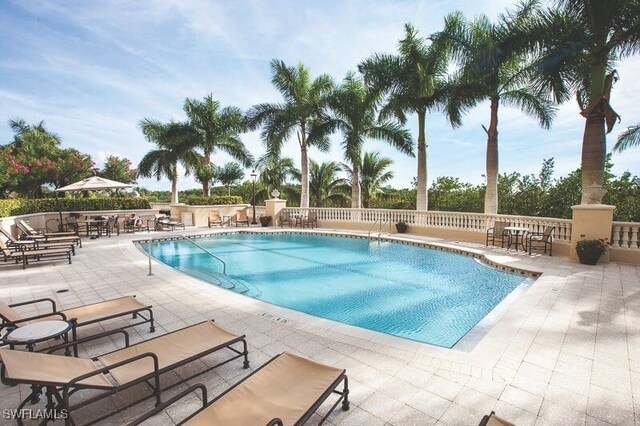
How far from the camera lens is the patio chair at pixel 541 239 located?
1009 cm

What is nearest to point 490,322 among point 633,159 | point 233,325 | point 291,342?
point 291,342

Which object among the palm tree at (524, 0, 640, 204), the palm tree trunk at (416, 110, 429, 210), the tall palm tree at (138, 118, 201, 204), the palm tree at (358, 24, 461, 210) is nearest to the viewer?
the palm tree at (524, 0, 640, 204)

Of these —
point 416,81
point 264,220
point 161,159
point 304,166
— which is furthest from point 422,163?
point 161,159

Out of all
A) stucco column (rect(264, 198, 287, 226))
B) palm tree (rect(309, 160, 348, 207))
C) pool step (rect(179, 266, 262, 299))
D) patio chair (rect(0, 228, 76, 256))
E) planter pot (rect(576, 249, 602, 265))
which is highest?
palm tree (rect(309, 160, 348, 207))

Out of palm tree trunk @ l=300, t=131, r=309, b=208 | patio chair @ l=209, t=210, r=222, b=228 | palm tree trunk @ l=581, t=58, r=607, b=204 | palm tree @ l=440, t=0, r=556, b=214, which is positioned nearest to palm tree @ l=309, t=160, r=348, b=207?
palm tree trunk @ l=300, t=131, r=309, b=208

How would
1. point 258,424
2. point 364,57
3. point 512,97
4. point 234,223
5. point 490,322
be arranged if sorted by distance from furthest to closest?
point 234,223 → point 364,57 → point 512,97 → point 490,322 → point 258,424

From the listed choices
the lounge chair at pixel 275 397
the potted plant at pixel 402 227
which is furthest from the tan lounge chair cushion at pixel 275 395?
the potted plant at pixel 402 227

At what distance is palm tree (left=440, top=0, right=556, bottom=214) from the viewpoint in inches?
451

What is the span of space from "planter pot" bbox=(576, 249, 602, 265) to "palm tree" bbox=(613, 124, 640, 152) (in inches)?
319

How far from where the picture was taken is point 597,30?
30.3 ft

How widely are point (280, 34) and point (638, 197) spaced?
57.9 feet

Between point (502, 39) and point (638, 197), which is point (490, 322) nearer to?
point (502, 39)

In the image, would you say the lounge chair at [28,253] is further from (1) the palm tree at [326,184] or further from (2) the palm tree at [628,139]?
(2) the palm tree at [628,139]

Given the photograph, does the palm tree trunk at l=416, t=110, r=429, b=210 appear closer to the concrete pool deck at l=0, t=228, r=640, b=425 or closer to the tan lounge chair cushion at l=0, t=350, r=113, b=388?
the concrete pool deck at l=0, t=228, r=640, b=425
